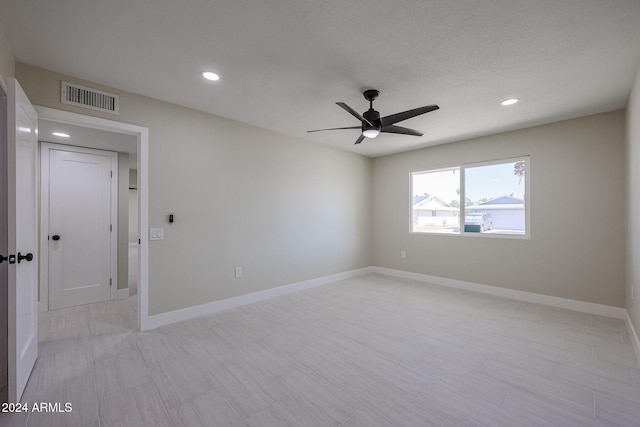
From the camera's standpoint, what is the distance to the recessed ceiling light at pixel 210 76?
2.57 m

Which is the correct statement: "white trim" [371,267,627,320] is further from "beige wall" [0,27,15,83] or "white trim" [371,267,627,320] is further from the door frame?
"beige wall" [0,27,15,83]

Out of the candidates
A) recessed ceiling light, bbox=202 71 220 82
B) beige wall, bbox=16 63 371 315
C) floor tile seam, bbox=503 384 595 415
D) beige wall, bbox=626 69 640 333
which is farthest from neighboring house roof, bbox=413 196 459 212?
recessed ceiling light, bbox=202 71 220 82

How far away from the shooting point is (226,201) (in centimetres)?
376

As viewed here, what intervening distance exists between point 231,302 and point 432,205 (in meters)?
4.06

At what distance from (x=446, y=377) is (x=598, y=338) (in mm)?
2020

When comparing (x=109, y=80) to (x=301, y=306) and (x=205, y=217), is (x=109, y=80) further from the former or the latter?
(x=301, y=306)

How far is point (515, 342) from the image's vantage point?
273 cm

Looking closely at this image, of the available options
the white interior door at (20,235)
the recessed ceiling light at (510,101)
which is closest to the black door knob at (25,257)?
the white interior door at (20,235)

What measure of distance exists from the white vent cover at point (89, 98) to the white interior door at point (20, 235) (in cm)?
48

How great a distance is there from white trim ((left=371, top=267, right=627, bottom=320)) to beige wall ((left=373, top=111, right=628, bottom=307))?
0.07m

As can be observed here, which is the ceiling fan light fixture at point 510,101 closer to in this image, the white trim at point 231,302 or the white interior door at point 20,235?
the white trim at point 231,302

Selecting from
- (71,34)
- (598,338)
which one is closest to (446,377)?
(598,338)

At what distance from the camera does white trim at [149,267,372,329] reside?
3.18 m

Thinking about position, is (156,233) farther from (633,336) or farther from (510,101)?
(633,336)
